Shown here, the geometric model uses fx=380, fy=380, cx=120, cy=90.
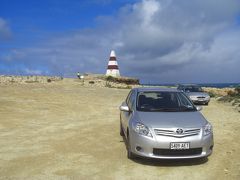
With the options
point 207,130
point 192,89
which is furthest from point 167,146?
point 192,89

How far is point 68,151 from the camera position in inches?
380

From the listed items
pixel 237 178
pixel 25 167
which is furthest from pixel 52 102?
pixel 237 178

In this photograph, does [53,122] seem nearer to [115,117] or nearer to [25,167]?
[115,117]

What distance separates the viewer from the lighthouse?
46469mm

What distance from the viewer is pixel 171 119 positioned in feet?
27.5

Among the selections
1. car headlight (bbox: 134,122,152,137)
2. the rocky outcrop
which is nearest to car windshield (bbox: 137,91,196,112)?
car headlight (bbox: 134,122,152,137)

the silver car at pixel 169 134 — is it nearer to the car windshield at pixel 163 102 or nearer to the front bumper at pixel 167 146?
the front bumper at pixel 167 146

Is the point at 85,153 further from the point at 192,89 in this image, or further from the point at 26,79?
the point at 26,79

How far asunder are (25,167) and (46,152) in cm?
148

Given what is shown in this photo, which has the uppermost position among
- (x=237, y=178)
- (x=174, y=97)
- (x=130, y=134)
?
(x=174, y=97)

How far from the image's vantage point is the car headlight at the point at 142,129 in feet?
26.2

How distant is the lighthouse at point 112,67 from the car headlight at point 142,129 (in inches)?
1511

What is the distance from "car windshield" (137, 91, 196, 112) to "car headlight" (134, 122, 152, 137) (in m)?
0.96

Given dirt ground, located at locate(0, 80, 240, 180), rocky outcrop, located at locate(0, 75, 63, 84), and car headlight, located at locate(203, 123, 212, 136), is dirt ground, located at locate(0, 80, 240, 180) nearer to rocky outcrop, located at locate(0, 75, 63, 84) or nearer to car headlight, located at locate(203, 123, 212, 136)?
car headlight, located at locate(203, 123, 212, 136)
